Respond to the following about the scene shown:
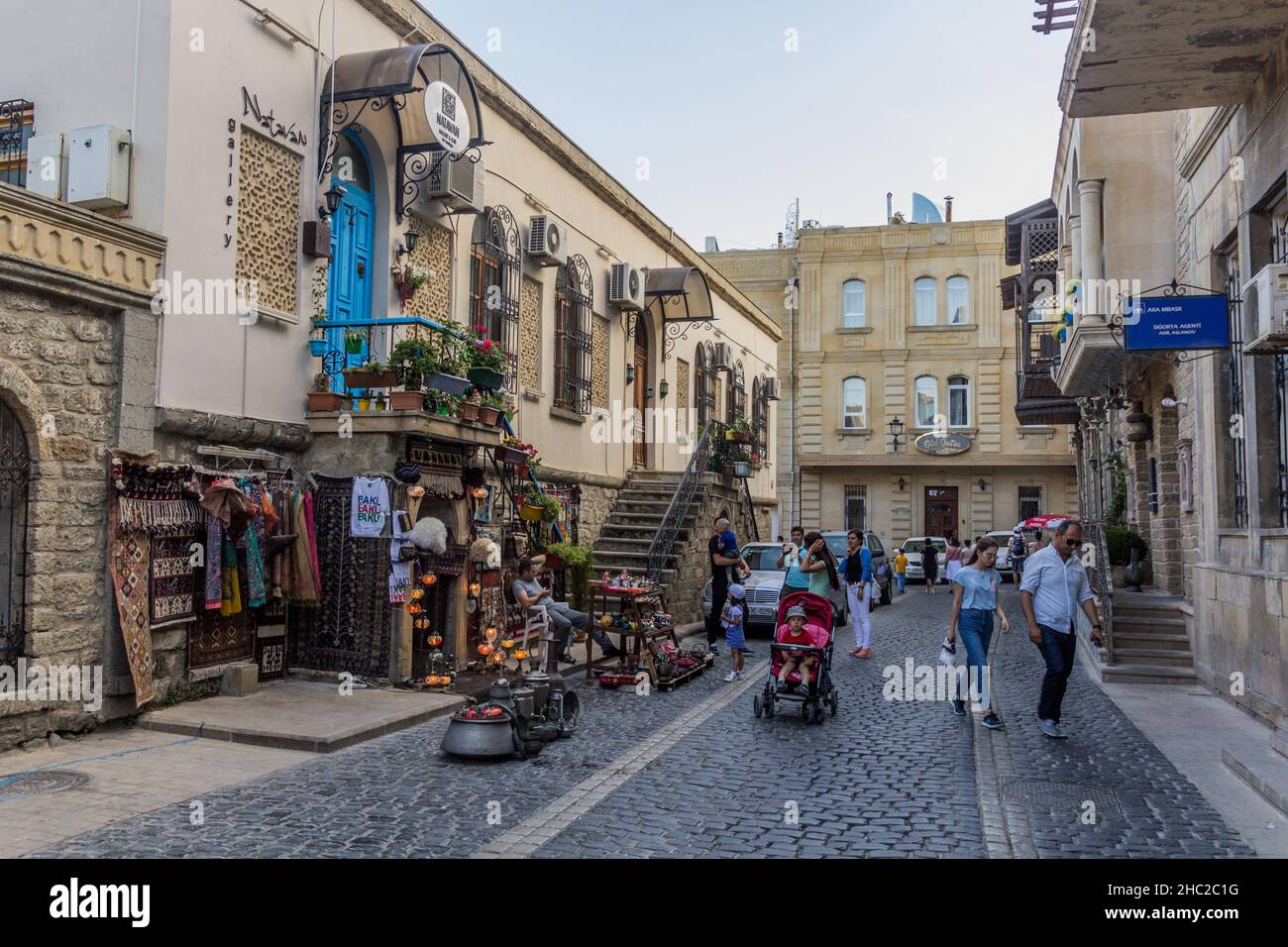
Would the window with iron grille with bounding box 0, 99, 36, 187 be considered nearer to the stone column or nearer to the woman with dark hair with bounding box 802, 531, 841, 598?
the woman with dark hair with bounding box 802, 531, 841, 598

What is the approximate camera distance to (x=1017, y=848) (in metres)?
5.77

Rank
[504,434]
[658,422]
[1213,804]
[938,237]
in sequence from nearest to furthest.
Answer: [1213,804] < [504,434] < [658,422] < [938,237]

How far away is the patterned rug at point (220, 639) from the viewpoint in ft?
30.9

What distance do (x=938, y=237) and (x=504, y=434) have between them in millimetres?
28592

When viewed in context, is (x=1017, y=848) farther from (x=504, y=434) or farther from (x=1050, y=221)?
(x=1050, y=221)

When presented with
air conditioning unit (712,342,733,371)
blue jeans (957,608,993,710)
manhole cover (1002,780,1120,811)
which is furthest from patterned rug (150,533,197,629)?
air conditioning unit (712,342,733,371)

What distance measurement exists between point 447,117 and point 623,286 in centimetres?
741

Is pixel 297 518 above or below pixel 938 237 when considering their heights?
below

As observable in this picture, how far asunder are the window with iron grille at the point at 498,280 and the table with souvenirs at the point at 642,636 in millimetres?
4379

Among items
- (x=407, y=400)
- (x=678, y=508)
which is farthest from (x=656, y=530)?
(x=407, y=400)

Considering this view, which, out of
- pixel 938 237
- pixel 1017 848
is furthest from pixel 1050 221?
pixel 1017 848

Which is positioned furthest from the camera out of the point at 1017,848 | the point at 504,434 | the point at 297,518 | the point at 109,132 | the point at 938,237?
the point at 938,237

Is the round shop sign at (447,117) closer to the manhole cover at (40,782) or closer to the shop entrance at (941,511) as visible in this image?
the manhole cover at (40,782)

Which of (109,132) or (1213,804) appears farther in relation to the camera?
(109,132)
